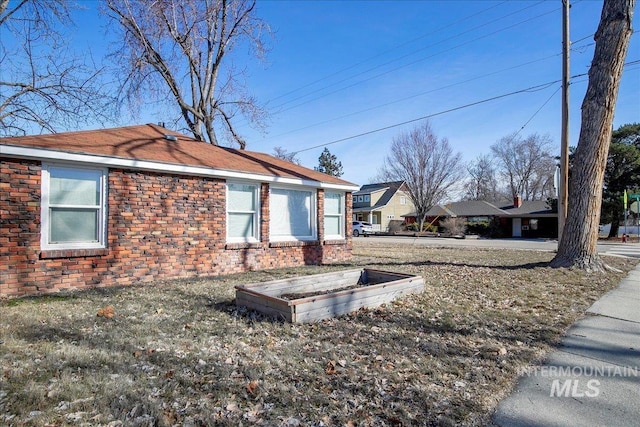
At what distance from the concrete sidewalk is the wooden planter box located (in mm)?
2371

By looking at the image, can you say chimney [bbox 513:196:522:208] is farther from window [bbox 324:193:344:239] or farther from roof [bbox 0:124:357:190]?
window [bbox 324:193:344:239]

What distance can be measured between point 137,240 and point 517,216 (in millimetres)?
37541

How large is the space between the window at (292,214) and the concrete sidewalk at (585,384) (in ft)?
22.9

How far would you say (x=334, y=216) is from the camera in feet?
38.2

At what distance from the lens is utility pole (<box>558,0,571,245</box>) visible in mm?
11555

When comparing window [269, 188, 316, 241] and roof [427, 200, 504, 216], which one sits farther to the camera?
roof [427, 200, 504, 216]

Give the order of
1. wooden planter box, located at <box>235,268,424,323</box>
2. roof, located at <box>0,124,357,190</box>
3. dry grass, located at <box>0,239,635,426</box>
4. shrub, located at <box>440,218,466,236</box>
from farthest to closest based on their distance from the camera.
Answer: shrub, located at <box>440,218,466,236</box> < roof, located at <box>0,124,357,190</box> < wooden planter box, located at <box>235,268,424,323</box> < dry grass, located at <box>0,239,635,426</box>

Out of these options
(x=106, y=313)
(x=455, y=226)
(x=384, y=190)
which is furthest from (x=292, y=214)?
(x=384, y=190)

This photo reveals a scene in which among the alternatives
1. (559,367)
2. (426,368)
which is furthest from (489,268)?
(426,368)

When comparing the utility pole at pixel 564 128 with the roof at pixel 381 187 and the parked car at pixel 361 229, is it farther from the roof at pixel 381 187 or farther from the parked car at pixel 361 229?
the roof at pixel 381 187

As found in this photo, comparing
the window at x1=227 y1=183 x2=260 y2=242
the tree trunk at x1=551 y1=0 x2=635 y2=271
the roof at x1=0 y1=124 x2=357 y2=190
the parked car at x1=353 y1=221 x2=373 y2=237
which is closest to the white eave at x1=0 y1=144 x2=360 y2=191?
the roof at x1=0 y1=124 x2=357 y2=190

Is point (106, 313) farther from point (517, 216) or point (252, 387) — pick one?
point (517, 216)

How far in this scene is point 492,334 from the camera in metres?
4.51

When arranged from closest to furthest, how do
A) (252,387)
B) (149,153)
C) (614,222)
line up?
(252,387) → (149,153) → (614,222)
